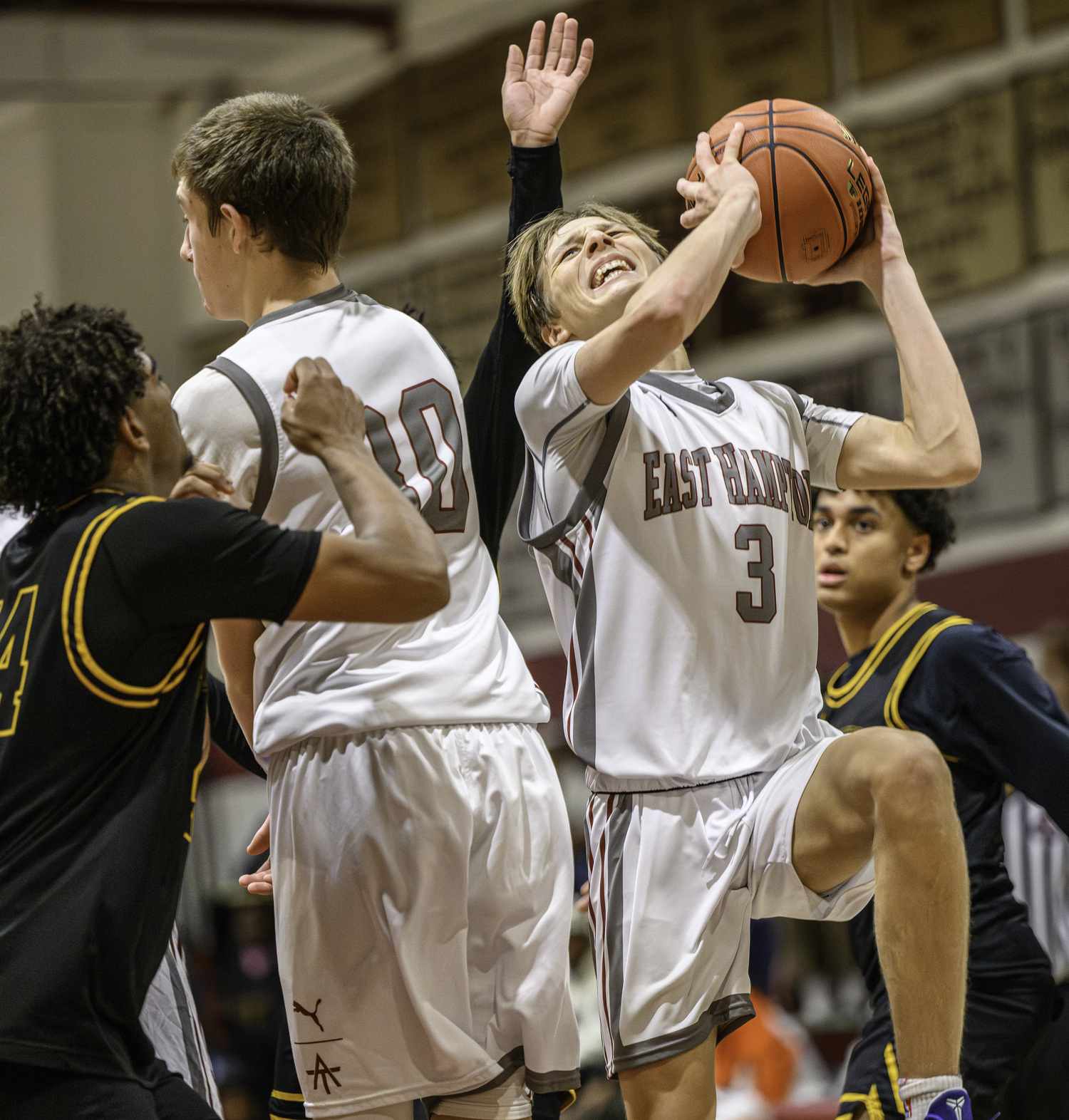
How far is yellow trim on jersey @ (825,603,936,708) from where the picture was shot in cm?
451

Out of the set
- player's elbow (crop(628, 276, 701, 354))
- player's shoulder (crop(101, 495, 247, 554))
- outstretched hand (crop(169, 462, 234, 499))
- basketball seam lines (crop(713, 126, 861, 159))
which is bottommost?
player's shoulder (crop(101, 495, 247, 554))

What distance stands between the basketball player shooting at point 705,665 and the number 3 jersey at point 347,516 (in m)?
0.32

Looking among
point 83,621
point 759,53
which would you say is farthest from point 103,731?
point 759,53

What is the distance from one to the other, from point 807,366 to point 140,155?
21.8 ft

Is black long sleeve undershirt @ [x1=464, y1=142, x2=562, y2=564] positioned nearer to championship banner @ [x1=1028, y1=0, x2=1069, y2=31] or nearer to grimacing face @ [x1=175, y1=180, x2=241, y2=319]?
grimacing face @ [x1=175, y1=180, x2=241, y2=319]

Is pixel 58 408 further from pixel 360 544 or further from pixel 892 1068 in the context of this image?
pixel 892 1068

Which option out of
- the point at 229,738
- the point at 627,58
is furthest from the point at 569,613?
the point at 627,58

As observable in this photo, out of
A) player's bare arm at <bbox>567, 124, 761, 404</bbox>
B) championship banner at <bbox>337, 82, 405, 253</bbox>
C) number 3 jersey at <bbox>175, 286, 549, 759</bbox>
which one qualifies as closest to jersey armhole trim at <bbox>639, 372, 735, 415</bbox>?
player's bare arm at <bbox>567, 124, 761, 404</bbox>

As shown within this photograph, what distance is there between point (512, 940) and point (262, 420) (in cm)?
111

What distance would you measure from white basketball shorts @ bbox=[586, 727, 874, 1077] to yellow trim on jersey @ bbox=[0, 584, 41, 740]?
1391 mm

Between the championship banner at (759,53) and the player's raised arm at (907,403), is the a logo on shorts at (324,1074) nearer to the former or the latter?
the player's raised arm at (907,403)

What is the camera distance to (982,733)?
13.7ft

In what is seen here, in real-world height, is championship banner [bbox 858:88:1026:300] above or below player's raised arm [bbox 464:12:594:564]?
above

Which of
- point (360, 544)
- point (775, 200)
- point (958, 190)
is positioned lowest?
point (360, 544)
